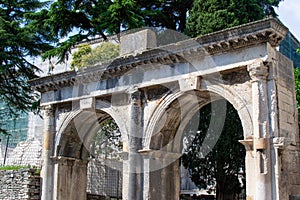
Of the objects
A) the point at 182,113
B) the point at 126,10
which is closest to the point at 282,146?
the point at 182,113

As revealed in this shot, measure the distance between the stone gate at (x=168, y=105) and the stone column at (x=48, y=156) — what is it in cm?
3

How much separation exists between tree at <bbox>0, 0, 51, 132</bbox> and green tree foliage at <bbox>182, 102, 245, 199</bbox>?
21.1ft

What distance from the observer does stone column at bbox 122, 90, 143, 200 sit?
438 inches

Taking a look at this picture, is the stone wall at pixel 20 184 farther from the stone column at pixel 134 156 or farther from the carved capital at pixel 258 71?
the carved capital at pixel 258 71

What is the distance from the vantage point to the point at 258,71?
921 centimetres

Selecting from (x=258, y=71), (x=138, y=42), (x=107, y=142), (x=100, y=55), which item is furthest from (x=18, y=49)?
(x=258, y=71)

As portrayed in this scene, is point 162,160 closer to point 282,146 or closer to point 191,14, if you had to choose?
point 282,146

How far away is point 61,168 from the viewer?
43.5 ft

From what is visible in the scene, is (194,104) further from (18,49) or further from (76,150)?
(18,49)

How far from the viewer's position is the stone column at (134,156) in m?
11.1

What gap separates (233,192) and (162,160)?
4.27 metres

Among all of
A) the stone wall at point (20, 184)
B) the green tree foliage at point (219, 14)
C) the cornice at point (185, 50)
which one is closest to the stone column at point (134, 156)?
the cornice at point (185, 50)

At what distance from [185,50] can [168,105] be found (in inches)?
57.7

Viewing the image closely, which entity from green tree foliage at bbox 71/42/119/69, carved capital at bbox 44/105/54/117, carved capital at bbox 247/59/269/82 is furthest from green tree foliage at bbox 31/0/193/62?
carved capital at bbox 247/59/269/82
